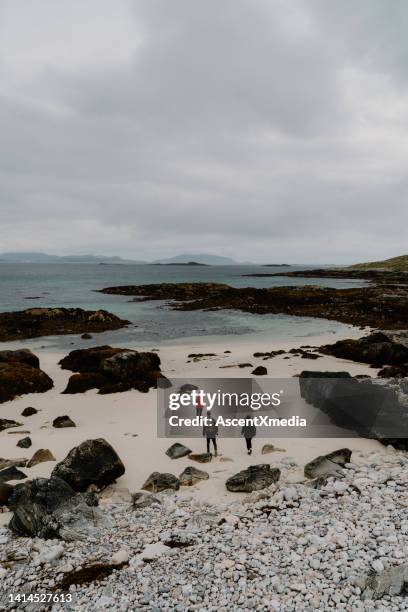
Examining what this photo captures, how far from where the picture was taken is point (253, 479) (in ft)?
35.8

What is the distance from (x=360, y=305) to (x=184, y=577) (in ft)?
175

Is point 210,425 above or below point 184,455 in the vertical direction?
above

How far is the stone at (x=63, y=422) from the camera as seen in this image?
1634cm

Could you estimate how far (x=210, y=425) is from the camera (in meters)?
13.1

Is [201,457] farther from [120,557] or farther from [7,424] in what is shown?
[7,424]

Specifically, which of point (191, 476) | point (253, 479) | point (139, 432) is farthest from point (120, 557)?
point (139, 432)

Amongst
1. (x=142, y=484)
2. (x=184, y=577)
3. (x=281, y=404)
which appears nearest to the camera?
(x=184, y=577)

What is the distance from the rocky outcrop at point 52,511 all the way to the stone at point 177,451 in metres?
3.46

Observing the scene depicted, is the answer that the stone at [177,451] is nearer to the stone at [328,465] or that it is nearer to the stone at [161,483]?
the stone at [161,483]

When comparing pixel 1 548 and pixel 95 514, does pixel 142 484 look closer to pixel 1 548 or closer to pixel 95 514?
pixel 95 514

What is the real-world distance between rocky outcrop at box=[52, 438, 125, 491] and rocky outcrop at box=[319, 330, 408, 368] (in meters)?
18.7

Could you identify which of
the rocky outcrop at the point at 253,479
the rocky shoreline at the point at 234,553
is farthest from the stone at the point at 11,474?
the rocky outcrop at the point at 253,479

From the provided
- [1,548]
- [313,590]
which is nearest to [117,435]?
[1,548]

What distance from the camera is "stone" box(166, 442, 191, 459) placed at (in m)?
13.2
